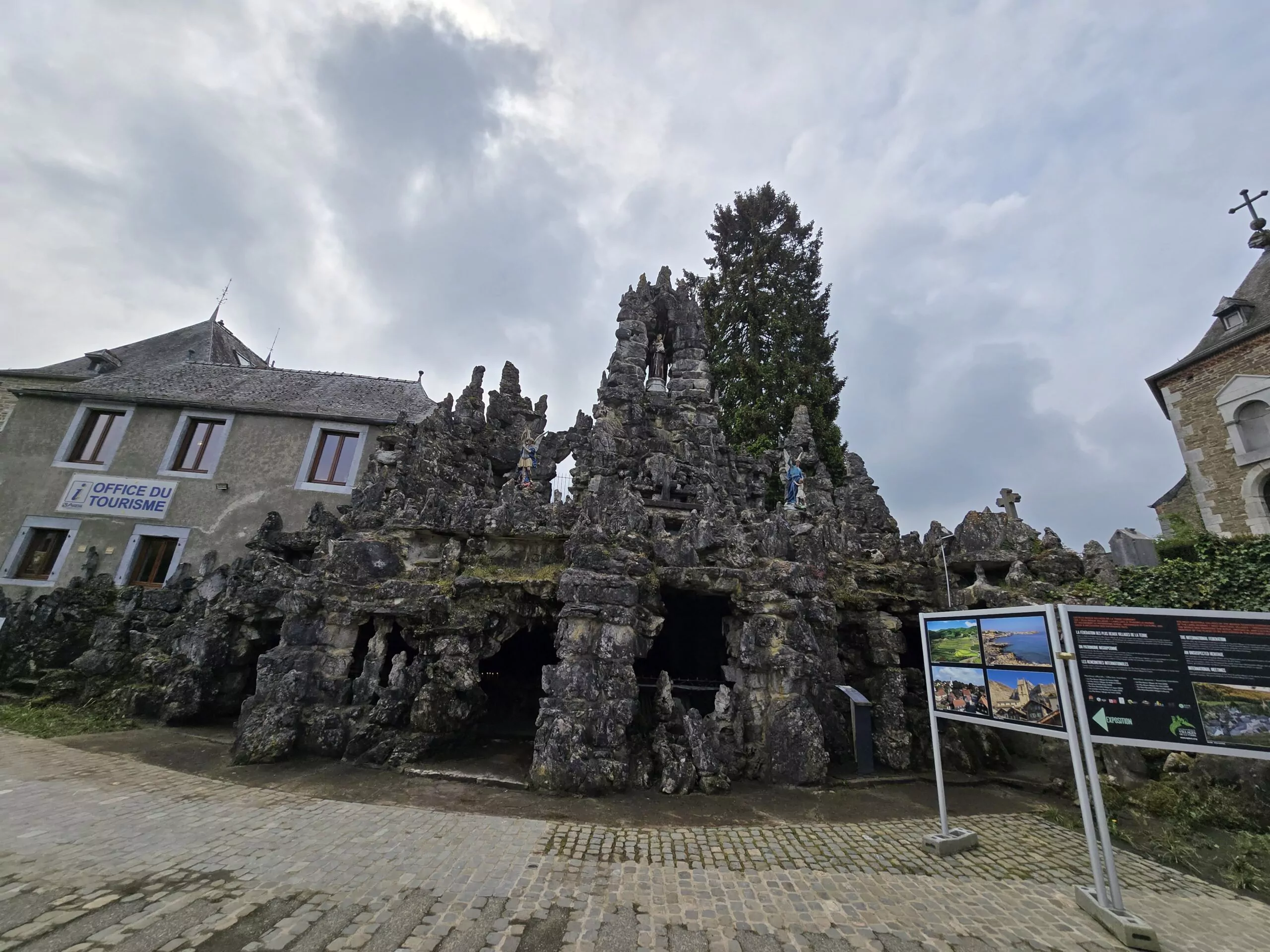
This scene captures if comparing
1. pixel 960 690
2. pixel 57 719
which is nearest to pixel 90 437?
pixel 57 719

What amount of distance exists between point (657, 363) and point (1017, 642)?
16.4 m

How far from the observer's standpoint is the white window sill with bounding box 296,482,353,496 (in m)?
17.6

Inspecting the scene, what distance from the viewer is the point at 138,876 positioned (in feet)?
15.5

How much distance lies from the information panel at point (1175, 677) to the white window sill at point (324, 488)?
1929cm

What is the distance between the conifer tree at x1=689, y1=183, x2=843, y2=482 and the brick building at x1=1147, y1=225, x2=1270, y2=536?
11062mm

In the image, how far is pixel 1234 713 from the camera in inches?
182

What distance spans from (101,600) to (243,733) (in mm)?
11360

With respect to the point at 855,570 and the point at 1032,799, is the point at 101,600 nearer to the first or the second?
the point at 855,570

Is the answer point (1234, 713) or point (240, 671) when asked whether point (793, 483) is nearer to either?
Answer: point (1234, 713)

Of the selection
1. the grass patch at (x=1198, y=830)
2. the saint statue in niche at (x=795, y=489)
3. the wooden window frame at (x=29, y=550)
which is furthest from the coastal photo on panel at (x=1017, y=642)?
the wooden window frame at (x=29, y=550)

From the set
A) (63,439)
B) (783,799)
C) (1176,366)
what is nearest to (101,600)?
(63,439)

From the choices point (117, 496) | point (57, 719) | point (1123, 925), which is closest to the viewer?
point (1123, 925)

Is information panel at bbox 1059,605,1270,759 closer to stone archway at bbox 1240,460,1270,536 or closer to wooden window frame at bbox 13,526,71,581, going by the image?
stone archway at bbox 1240,460,1270,536

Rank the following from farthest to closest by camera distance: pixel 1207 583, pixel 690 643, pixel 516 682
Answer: pixel 690 643 → pixel 516 682 → pixel 1207 583
